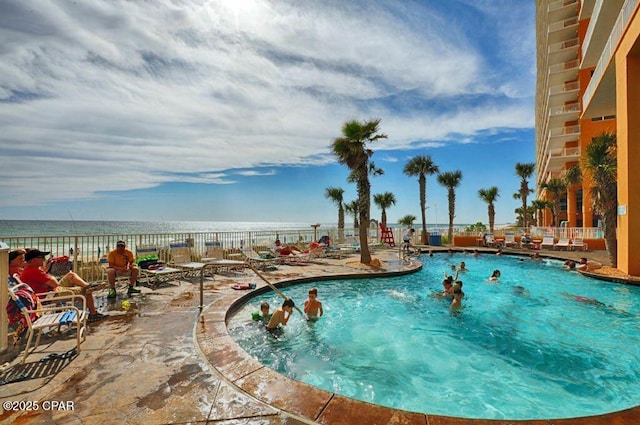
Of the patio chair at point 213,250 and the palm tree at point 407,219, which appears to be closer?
the patio chair at point 213,250

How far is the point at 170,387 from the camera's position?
9.78 ft

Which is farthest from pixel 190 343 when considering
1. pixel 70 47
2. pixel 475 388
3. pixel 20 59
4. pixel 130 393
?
pixel 20 59

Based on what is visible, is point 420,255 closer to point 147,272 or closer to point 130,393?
point 147,272

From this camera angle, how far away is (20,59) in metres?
7.34

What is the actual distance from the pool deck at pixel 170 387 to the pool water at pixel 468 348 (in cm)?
130

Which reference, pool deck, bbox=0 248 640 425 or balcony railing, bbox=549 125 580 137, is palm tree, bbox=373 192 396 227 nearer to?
balcony railing, bbox=549 125 580 137

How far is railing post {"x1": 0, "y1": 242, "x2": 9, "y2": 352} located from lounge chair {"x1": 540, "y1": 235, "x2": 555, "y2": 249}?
24.3 m

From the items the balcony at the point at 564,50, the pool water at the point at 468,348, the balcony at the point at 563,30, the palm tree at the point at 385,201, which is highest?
the balcony at the point at 563,30

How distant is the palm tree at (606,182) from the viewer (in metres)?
11.3

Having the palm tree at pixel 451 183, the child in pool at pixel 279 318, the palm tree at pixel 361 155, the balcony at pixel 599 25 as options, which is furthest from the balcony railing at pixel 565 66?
the child in pool at pixel 279 318

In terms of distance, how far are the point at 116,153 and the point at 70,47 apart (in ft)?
57.7

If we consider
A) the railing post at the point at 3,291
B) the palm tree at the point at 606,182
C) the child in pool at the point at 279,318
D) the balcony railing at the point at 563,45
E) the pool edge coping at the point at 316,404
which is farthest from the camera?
the balcony railing at the point at 563,45

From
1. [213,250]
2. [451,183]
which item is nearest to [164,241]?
[213,250]

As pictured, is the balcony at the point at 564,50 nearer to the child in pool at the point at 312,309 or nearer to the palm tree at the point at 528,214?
the palm tree at the point at 528,214
